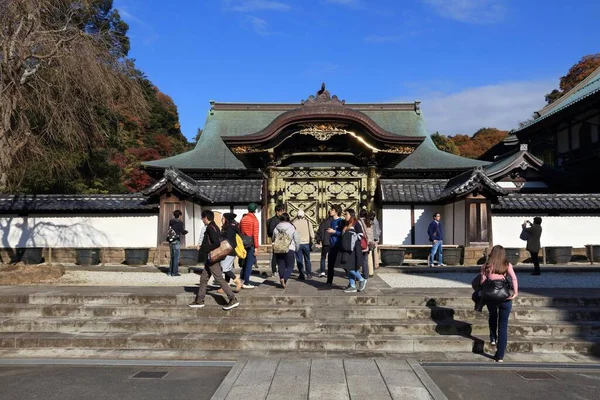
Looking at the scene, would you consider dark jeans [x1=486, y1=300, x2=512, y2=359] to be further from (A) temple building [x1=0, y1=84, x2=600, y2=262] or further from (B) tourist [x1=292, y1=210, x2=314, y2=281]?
(A) temple building [x1=0, y1=84, x2=600, y2=262]

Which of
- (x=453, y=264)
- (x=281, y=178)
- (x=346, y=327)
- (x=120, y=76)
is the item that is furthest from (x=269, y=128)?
(x=346, y=327)

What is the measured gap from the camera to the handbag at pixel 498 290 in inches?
226

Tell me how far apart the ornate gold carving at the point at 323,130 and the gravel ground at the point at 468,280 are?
5.60 metres

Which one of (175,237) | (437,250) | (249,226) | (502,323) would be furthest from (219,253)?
(437,250)

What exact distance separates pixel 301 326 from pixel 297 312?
1.52ft

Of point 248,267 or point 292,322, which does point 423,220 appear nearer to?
point 248,267

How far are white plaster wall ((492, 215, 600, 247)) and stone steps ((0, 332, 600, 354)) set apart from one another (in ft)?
29.4

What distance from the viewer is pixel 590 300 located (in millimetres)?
7492

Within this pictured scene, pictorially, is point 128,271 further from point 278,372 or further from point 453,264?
point 453,264

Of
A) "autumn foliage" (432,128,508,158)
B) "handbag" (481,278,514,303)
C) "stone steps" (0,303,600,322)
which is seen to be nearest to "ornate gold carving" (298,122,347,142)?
"stone steps" (0,303,600,322)

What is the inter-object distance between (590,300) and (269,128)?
10.1 metres

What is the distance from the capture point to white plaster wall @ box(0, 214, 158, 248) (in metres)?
15.0

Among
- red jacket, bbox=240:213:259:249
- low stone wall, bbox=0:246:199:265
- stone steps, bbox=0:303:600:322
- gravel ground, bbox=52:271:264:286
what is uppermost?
red jacket, bbox=240:213:259:249

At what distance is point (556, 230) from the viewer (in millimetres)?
15023
